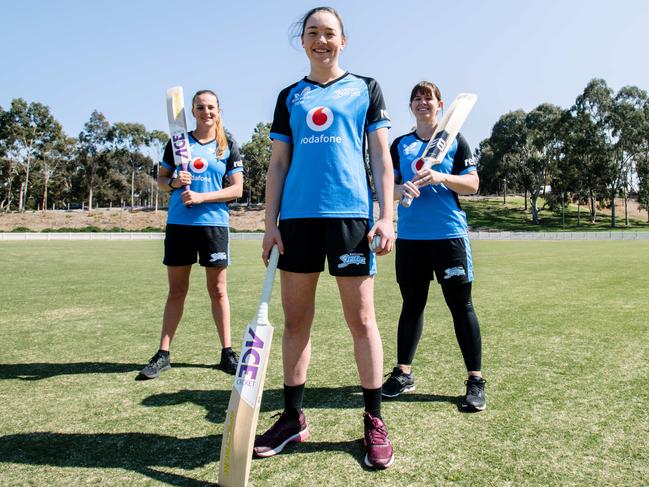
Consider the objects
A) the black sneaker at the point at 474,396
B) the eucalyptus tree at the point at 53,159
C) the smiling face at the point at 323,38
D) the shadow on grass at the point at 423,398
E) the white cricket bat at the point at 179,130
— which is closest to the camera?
the smiling face at the point at 323,38

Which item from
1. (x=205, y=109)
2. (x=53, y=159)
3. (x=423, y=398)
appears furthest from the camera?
(x=53, y=159)

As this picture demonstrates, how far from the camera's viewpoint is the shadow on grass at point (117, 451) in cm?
265

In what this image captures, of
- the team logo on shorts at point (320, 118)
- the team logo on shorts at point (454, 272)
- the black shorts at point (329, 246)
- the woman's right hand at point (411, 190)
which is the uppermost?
the team logo on shorts at point (320, 118)

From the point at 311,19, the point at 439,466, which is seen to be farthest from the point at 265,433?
the point at 311,19

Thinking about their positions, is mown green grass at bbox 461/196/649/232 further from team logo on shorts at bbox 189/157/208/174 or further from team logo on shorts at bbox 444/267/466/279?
team logo on shorts at bbox 444/267/466/279

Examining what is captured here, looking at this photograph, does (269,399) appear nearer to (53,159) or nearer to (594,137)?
(594,137)

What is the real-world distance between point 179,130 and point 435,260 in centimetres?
245

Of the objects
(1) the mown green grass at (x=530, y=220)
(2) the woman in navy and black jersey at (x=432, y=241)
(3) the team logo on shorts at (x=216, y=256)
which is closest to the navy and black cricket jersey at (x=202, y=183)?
(3) the team logo on shorts at (x=216, y=256)

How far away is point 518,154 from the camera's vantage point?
207ft

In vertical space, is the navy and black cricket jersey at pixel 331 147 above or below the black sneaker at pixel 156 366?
above

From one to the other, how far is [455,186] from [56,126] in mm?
79792

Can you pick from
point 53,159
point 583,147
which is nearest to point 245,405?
point 583,147

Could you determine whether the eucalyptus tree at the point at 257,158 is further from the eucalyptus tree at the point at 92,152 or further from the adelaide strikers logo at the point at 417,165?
the adelaide strikers logo at the point at 417,165

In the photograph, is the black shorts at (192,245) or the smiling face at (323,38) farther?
the black shorts at (192,245)
